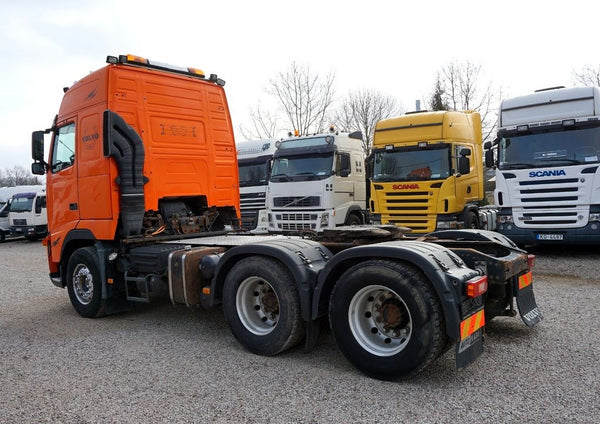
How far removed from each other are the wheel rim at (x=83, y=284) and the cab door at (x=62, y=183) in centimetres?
62

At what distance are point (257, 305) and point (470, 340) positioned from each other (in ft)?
7.04

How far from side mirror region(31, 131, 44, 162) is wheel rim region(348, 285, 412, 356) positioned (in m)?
5.46

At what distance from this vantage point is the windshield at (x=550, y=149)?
985 centimetres

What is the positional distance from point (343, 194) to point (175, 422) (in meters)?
9.36

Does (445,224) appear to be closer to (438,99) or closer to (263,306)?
(263,306)

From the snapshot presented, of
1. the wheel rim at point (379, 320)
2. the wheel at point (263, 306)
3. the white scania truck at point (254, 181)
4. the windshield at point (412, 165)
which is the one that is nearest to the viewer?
the wheel rim at point (379, 320)

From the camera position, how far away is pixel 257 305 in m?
5.07

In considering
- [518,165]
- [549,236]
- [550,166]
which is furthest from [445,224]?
[550,166]

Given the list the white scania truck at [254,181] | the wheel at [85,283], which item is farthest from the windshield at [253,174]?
the wheel at [85,283]

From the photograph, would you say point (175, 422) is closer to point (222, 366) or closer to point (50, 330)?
point (222, 366)

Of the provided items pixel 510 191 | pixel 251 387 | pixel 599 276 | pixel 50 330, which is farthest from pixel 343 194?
pixel 251 387

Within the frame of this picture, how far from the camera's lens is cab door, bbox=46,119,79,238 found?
6852 millimetres

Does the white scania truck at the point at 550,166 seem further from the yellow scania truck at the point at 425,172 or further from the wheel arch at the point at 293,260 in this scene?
the wheel arch at the point at 293,260

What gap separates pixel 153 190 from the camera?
655cm
